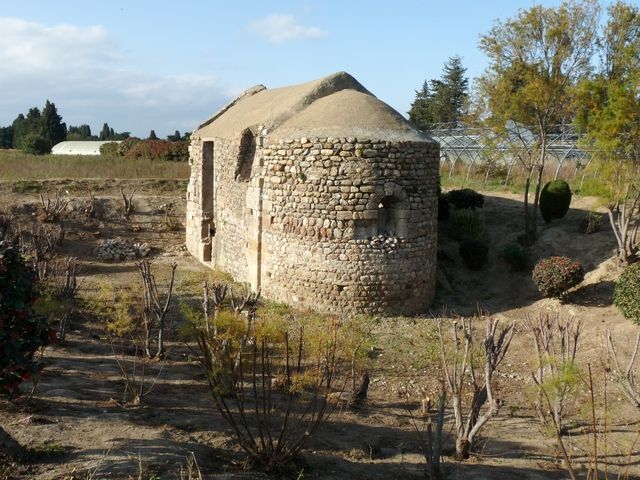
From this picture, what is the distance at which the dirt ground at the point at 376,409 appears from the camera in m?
6.54

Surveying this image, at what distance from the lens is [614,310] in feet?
44.8

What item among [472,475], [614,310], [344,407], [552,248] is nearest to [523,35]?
[552,248]

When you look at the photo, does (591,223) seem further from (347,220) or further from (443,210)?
(347,220)

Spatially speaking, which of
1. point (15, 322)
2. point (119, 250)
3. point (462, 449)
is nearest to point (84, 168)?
point (119, 250)

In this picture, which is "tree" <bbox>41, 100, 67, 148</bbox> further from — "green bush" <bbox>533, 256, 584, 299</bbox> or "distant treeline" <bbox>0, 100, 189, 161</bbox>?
"green bush" <bbox>533, 256, 584, 299</bbox>

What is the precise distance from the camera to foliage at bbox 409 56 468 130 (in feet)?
166

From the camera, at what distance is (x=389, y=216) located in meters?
13.9

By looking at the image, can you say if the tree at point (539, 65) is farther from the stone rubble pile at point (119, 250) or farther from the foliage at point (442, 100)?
the foliage at point (442, 100)

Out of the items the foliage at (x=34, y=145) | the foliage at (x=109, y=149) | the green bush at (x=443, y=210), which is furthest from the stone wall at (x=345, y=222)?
the foliage at (x=34, y=145)

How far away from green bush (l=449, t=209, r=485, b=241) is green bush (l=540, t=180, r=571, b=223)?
6.92ft

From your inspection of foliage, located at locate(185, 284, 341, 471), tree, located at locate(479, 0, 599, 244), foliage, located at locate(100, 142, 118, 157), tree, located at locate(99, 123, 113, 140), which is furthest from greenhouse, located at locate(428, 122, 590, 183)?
tree, located at locate(99, 123, 113, 140)

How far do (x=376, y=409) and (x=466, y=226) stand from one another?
10.0 meters

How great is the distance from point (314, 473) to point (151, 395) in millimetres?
3641

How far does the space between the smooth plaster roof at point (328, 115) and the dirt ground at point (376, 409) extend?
15.1ft
